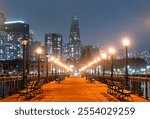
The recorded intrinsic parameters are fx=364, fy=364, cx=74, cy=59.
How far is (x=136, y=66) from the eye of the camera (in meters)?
192

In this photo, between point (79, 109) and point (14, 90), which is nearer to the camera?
point (79, 109)

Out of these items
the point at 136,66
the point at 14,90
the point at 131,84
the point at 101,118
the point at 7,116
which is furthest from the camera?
the point at 136,66

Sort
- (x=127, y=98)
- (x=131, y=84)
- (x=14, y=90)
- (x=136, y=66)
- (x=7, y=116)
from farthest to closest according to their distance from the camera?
(x=136, y=66)
(x=131, y=84)
(x=14, y=90)
(x=127, y=98)
(x=7, y=116)

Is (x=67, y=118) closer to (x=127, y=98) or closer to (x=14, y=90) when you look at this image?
(x=127, y=98)

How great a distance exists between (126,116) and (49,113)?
2224 mm

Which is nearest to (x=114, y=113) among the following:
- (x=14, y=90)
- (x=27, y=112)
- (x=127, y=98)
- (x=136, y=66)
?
(x=27, y=112)

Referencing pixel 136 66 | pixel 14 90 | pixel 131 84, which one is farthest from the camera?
pixel 136 66

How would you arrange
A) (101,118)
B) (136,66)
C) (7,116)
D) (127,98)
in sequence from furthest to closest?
(136,66)
(127,98)
(7,116)
(101,118)

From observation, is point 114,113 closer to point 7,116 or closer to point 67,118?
point 67,118

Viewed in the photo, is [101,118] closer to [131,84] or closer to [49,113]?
[49,113]

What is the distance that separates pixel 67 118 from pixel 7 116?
1.99 m

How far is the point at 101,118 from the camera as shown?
33.3 feet

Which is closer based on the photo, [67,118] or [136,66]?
[67,118]

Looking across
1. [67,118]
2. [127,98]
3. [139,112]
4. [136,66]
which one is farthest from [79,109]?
[136,66]
